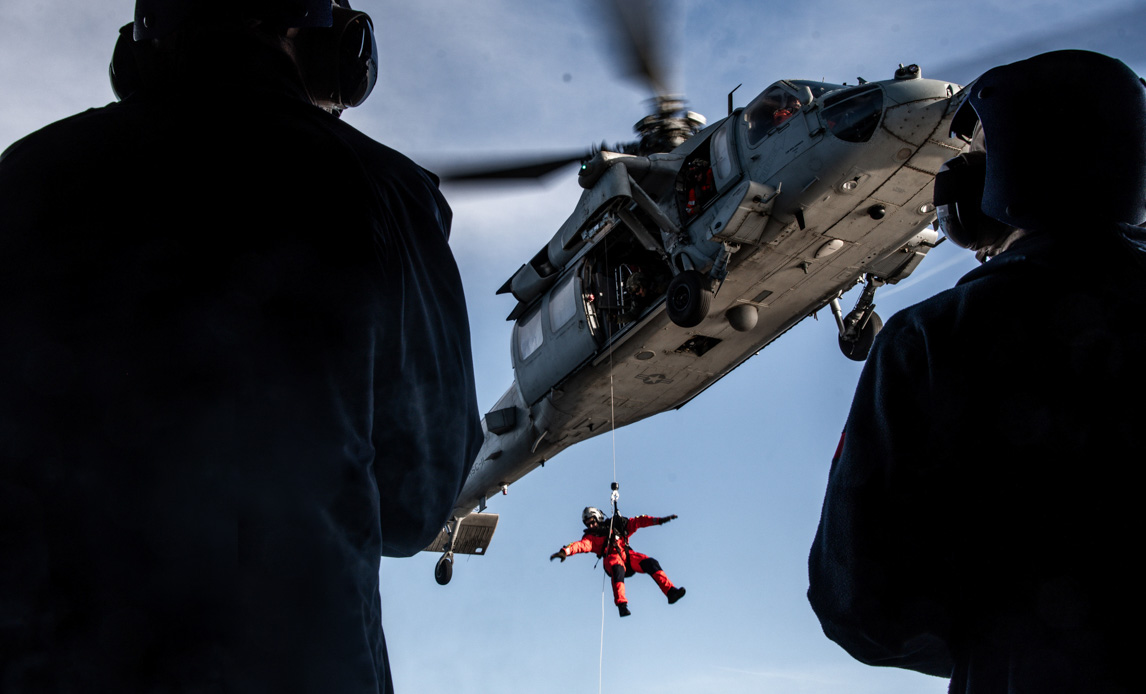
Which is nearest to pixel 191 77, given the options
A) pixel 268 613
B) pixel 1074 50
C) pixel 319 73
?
pixel 319 73

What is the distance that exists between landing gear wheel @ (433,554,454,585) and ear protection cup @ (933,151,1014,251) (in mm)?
16387

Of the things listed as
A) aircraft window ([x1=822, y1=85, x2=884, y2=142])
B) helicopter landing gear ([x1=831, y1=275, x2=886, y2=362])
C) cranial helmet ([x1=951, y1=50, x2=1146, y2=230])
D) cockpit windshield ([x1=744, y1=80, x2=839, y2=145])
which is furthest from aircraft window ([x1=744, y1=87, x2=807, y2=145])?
cranial helmet ([x1=951, y1=50, x2=1146, y2=230])

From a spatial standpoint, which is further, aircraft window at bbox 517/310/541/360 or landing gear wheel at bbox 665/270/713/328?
aircraft window at bbox 517/310/541/360

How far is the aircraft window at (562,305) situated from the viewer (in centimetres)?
1259

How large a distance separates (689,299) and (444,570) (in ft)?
31.3

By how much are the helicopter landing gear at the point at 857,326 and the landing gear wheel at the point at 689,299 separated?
2.46 meters

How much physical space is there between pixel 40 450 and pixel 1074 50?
7.68 feet

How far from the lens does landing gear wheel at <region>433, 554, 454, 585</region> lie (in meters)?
17.6

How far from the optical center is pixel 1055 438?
166 cm

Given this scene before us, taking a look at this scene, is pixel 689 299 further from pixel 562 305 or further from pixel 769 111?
pixel 562 305

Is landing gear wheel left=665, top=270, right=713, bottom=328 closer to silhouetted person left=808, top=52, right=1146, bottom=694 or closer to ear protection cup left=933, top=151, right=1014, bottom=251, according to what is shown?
ear protection cup left=933, top=151, right=1014, bottom=251

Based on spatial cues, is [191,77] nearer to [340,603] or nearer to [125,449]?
[125,449]

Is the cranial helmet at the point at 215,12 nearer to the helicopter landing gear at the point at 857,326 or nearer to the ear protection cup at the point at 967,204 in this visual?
the ear protection cup at the point at 967,204

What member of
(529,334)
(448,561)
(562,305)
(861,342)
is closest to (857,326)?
(861,342)
